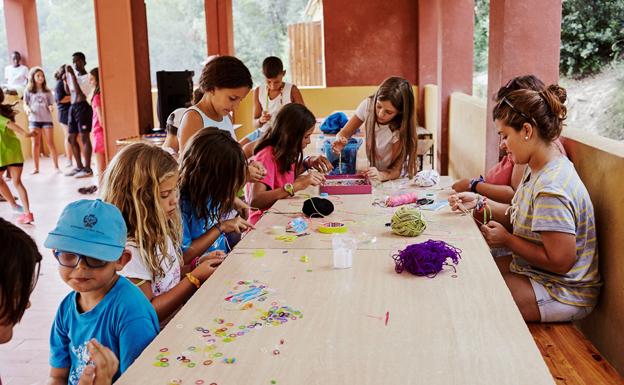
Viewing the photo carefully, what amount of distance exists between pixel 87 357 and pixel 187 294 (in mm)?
557

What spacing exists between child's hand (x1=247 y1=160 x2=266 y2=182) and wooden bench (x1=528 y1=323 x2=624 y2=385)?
5.40 ft

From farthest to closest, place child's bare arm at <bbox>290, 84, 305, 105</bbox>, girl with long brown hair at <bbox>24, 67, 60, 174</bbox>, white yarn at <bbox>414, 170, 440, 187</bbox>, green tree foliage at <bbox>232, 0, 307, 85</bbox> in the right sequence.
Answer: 1. green tree foliage at <bbox>232, 0, 307, 85</bbox>
2. girl with long brown hair at <bbox>24, 67, 60, 174</bbox>
3. child's bare arm at <bbox>290, 84, 305, 105</bbox>
4. white yarn at <bbox>414, 170, 440, 187</bbox>

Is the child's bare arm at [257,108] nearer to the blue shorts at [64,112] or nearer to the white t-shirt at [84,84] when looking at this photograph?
the white t-shirt at [84,84]

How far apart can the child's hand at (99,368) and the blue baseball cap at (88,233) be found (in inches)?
10.6

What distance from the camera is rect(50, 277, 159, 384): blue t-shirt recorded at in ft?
6.30

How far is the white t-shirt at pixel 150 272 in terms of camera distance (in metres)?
2.25

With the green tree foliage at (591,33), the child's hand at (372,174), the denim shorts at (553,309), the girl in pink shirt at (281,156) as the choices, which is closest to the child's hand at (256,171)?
the girl in pink shirt at (281,156)

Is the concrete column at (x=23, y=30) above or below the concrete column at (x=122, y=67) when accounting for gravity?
above

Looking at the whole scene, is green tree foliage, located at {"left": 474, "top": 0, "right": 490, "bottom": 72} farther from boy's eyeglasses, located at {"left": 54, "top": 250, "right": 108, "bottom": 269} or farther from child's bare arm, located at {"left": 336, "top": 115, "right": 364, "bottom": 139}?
boy's eyeglasses, located at {"left": 54, "top": 250, "right": 108, "bottom": 269}

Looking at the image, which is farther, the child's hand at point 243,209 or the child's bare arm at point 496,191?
the child's hand at point 243,209

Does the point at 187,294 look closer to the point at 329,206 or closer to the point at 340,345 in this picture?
the point at 340,345

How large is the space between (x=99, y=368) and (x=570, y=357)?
167cm

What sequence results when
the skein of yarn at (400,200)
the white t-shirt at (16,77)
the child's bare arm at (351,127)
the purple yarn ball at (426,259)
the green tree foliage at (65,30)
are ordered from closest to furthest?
the purple yarn ball at (426,259) → the skein of yarn at (400,200) → the child's bare arm at (351,127) → the white t-shirt at (16,77) → the green tree foliage at (65,30)

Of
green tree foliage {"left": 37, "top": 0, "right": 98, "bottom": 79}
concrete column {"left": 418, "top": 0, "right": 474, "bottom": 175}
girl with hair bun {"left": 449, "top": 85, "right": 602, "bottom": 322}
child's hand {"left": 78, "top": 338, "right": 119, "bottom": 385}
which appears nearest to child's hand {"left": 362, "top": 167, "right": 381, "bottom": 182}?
girl with hair bun {"left": 449, "top": 85, "right": 602, "bottom": 322}
